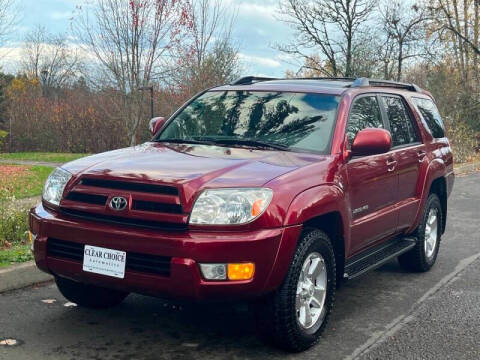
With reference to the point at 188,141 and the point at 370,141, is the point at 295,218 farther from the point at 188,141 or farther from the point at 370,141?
the point at 188,141

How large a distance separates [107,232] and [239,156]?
104cm

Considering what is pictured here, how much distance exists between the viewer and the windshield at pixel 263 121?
14.6 feet

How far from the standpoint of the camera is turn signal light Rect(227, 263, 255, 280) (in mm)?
3418

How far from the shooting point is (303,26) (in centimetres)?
2388

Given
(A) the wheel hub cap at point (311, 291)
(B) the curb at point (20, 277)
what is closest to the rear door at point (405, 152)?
(A) the wheel hub cap at point (311, 291)

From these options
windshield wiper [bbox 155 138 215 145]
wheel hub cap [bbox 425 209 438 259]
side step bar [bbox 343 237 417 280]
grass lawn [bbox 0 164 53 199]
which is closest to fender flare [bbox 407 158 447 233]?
side step bar [bbox 343 237 417 280]

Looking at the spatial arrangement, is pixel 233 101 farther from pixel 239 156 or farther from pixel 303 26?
pixel 303 26

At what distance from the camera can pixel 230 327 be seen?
430 centimetres

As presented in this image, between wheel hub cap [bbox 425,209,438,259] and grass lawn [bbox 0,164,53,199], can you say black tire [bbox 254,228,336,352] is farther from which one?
grass lawn [bbox 0,164,53,199]

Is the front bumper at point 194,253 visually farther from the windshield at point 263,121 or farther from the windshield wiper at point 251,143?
the windshield at point 263,121

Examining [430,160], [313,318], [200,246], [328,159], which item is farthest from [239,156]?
[430,160]

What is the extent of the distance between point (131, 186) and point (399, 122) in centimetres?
302

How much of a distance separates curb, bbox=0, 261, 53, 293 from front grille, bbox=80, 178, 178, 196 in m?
1.80

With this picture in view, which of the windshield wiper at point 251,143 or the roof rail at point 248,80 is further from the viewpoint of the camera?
the roof rail at point 248,80
